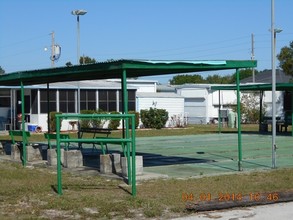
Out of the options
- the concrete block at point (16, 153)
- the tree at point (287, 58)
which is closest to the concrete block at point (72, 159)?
the concrete block at point (16, 153)

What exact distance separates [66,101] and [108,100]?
10.8 feet

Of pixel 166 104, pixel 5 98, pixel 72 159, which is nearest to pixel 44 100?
pixel 5 98

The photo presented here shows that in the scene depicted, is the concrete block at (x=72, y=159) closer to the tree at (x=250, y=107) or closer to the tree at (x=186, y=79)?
the tree at (x=250, y=107)

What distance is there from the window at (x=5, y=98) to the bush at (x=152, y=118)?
30.5 ft

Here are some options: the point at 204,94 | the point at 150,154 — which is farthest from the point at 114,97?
the point at 150,154

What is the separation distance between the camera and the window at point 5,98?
3656 centimetres

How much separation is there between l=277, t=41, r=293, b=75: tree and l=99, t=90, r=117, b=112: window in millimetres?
15381

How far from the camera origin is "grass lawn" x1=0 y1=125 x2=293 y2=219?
888cm

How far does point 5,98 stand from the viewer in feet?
121

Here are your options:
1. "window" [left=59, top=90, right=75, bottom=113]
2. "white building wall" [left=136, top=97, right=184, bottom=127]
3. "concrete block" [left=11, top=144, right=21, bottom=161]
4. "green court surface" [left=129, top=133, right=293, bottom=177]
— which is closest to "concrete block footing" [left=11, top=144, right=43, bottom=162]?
"concrete block" [left=11, top=144, right=21, bottom=161]

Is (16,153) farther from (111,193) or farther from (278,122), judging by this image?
(278,122)

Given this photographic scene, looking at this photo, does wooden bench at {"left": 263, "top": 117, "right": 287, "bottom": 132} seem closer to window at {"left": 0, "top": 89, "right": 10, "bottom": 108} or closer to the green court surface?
the green court surface

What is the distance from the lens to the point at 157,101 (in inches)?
1668
